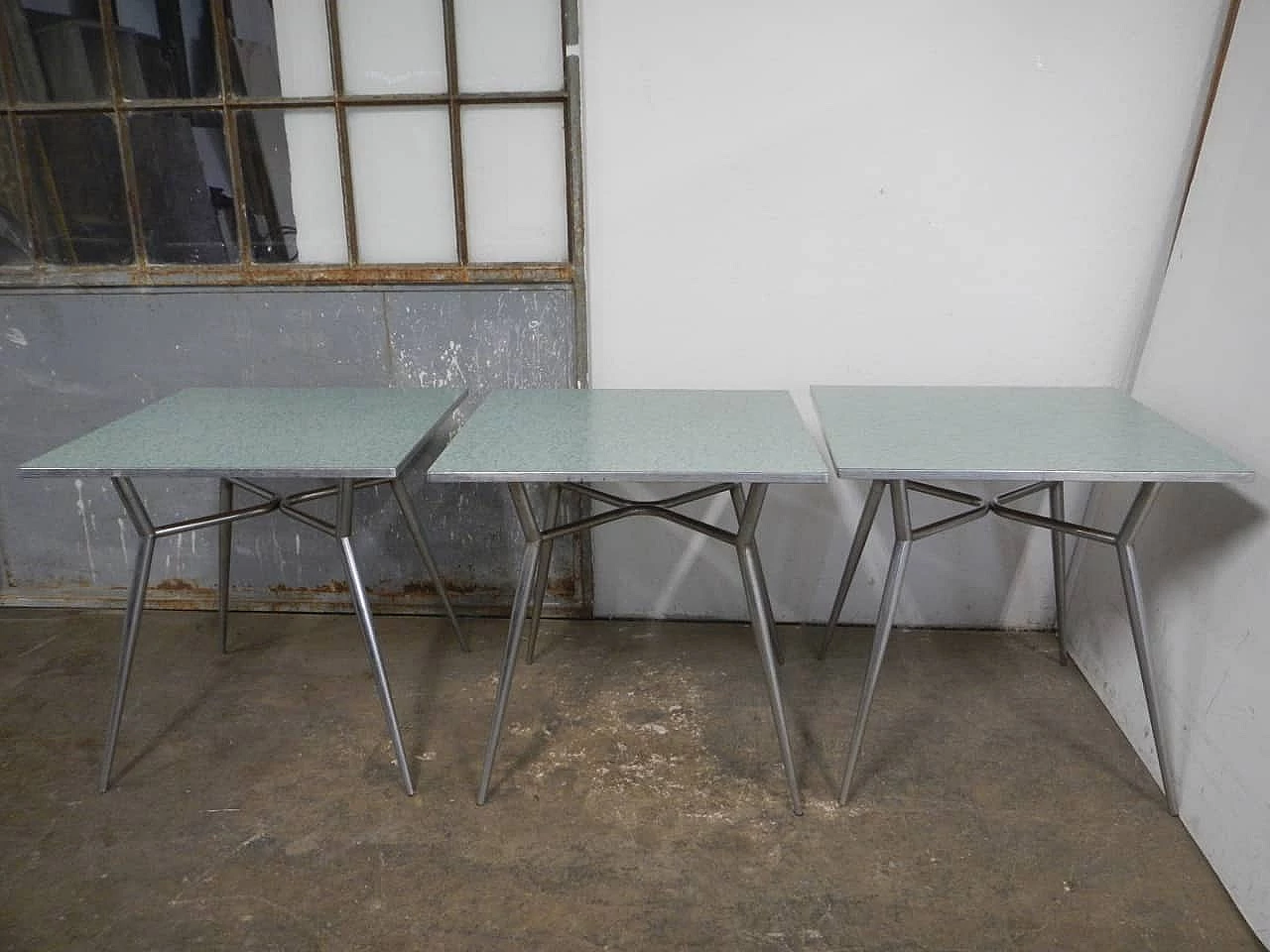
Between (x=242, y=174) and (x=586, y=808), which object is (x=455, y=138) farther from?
(x=586, y=808)

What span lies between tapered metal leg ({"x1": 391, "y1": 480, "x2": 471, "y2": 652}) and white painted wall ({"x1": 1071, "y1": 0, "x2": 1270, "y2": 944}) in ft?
6.05

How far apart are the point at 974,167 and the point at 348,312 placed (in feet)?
5.86

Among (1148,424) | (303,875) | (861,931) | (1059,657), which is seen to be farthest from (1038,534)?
(303,875)

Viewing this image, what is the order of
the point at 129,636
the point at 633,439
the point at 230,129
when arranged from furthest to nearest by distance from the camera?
the point at 230,129, the point at 129,636, the point at 633,439

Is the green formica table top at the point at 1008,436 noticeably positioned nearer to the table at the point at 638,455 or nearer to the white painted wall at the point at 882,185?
the table at the point at 638,455

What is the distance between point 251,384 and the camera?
2553 mm

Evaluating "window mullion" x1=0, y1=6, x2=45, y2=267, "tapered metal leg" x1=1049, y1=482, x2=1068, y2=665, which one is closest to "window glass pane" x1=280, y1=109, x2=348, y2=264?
"window mullion" x1=0, y1=6, x2=45, y2=267

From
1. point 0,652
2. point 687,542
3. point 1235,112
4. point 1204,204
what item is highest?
point 1235,112

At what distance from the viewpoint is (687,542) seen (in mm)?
2600

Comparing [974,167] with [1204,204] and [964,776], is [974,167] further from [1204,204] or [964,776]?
[964,776]

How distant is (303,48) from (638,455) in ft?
5.21

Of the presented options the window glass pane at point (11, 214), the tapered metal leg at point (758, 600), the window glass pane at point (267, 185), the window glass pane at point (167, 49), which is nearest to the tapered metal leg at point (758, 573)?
the tapered metal leg at point (758, 600)

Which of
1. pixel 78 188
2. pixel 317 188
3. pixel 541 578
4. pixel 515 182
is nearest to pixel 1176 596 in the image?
pixel 541 578

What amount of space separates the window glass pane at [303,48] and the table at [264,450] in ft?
2.79
